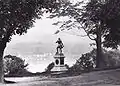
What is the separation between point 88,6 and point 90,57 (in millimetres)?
8009

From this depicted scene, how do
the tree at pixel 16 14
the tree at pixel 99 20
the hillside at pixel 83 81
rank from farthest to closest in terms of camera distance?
the tree at pixel 99 20
the tree at pixel 16 14
the hillside at pixel 83 81

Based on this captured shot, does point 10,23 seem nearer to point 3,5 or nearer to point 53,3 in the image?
point 3,5

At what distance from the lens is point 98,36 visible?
3391cm

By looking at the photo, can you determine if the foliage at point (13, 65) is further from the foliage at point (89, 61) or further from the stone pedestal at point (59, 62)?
the foliage at point (89, 61)

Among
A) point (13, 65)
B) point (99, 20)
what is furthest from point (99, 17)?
point (13, 65)

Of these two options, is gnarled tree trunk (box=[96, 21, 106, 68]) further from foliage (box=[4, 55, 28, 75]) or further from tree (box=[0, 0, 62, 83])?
tree (box=[0, 0, 62, 83])

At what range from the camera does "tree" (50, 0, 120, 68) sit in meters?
28.3

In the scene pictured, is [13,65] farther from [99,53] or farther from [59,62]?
[99,53]

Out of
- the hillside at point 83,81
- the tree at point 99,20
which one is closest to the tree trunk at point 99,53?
the tree at point 99,20

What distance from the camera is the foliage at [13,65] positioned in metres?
31.3

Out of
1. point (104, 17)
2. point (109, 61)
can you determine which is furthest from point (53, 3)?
point (109, 61)

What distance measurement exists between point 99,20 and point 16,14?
50.7 feet

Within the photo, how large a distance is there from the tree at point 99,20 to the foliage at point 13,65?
8.52 metres

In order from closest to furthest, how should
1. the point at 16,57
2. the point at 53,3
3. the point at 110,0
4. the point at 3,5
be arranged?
the point at 3,5, the point at 53,3, the point at 110,0, the point at 16,57
